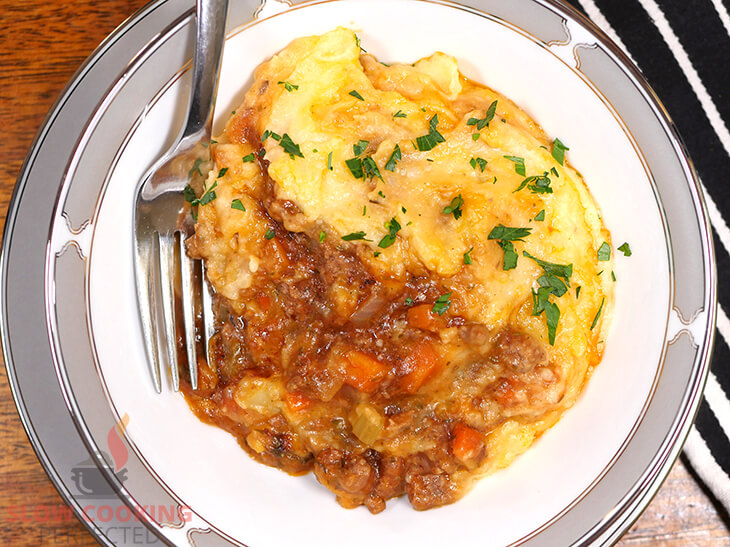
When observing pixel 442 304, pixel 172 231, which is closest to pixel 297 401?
pixel 442 304

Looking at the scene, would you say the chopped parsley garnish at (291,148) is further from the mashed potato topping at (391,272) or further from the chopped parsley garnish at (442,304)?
the chopped parsley garnish at (442,304)

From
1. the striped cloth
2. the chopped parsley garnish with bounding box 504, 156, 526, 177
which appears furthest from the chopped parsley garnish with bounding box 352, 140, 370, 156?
the striped cloth

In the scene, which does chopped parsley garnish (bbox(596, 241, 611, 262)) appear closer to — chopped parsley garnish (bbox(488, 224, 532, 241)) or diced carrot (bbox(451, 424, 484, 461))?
chopped parsley garnish (bbox(488, 224, 532, 241))

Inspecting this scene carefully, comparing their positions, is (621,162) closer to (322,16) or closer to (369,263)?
(369,263)

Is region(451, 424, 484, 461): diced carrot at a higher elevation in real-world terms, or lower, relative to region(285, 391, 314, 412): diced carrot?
lower

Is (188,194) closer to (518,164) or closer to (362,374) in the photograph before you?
(362,374)

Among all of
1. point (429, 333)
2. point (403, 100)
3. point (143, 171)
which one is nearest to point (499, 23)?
point (403, 100)

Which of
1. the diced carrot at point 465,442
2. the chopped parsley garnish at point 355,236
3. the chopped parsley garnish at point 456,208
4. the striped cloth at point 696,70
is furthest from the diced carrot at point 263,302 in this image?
the striped cloth at point 696,70
